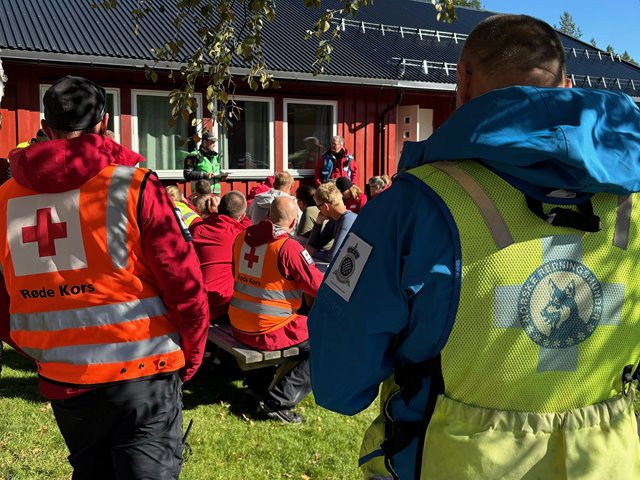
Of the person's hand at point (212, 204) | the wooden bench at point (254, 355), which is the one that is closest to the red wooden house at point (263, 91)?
the person's hand at point (212, 204)

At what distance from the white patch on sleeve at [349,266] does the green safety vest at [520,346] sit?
223 mm

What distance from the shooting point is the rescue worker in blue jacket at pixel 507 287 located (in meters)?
1.45

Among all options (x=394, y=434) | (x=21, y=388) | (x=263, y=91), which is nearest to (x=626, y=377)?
(x=394, y=434)

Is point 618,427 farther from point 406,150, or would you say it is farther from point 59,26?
point 59,26

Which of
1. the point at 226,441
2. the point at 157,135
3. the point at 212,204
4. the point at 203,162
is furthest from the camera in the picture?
the point at 157,135

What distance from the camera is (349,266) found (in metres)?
1.59

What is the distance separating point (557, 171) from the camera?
57.5 inches

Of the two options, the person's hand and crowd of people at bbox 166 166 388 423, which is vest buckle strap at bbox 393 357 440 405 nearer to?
crowd of people at bbox 166 166 388 423

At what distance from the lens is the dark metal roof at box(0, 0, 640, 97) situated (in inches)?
402

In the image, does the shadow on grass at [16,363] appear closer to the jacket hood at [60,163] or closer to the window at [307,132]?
the jacket hood at [60,163]

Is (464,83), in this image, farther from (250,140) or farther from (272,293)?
(250,140)

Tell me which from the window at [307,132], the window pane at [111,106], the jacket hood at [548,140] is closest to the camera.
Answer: the jacket hood at [548,140]

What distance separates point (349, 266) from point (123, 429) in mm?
1281

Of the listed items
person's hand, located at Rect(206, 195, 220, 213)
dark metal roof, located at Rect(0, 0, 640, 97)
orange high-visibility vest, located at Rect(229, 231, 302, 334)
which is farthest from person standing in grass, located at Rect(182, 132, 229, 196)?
orange high-visibility vest, located at Rect(229, 231, 302, 334)
